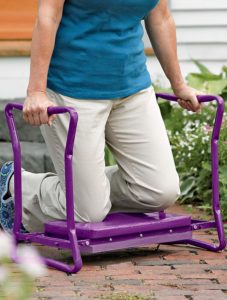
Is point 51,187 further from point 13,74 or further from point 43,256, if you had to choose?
point 13,74

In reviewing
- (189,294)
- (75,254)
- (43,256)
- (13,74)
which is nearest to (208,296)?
(189,294)

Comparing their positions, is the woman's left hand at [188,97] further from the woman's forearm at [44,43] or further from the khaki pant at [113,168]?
the woman's forearm at [44,43]

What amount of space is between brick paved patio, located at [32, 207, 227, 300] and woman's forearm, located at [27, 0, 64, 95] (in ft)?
2.74

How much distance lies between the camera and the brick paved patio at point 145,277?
158 inches

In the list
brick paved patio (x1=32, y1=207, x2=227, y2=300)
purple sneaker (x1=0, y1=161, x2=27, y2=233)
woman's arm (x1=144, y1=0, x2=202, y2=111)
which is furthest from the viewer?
purple sneaker (x1=0, y1=161, x2=27, y2=233)

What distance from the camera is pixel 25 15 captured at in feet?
25.6

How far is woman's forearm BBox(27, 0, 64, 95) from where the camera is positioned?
14.5ft

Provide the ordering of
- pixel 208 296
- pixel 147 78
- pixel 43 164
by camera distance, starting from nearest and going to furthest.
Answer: pixel 208 296 → pixel 147 78 → pixel 43 164

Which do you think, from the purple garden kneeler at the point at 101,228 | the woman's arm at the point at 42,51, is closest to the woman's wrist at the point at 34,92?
the woman's arm at the point at 42,51

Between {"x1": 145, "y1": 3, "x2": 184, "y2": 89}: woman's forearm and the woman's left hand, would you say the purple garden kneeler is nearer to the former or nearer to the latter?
the woman's left hand

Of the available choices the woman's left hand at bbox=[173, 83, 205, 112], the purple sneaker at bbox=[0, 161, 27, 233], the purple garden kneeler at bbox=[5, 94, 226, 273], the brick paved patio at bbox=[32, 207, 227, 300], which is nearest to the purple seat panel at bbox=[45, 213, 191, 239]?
the purple garden kneeler at bbox=[5, 94, 226, 273]

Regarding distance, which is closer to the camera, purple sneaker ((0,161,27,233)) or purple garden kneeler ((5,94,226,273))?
purple garden kneeler ((5,94,226,273))

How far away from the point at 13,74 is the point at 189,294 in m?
3.98

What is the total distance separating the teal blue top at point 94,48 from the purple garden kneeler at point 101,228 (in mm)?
241
